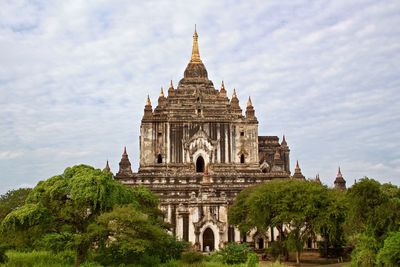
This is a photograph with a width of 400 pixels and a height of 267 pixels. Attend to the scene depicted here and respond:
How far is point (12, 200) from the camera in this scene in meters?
53.4

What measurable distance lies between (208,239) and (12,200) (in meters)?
19.6

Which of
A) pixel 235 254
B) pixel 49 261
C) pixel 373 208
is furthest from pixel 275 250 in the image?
pixel 49 261

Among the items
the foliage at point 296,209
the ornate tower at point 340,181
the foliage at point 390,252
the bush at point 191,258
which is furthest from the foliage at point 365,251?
the ornate tower at point 340,181

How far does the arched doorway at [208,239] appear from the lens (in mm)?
52250

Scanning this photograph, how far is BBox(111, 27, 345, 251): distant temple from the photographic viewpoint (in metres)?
54.1

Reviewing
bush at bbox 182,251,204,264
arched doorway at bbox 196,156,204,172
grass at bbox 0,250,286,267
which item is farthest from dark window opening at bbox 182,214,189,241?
bush at bbox 182,251,204,264

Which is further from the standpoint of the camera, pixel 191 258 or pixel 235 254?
pixel 235 254

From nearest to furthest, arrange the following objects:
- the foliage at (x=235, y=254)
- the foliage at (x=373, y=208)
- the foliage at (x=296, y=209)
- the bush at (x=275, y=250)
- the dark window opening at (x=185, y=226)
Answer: the foliage at (x=373, y=208) < the foliage at (x=235, y=254) < the foliage at (x=296, y=209) < the bush at (x=275, y=250) < the dark window opening at (x=185, y=226)

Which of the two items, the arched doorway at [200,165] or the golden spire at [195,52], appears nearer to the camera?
the arched doorway at [200,165]

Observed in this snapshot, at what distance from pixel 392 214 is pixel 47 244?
22267mm

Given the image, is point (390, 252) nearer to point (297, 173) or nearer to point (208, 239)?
point (208, 239)

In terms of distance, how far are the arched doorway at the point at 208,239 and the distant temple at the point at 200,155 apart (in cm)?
147

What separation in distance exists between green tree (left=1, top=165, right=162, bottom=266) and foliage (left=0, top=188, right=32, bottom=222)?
1668 centimetres

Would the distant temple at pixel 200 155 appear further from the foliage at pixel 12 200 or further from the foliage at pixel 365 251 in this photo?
the foliage at pixel 365 251
